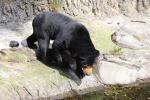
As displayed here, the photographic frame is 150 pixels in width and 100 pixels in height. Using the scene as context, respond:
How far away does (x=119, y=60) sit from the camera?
8578 mm

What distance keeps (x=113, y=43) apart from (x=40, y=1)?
6.41 ft

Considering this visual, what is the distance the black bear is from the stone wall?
192cm

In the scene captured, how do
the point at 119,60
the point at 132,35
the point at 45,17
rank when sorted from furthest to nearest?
the point at 132,35
the point at 119,60
the point at 45,17

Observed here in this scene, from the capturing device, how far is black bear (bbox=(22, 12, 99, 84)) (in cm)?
756

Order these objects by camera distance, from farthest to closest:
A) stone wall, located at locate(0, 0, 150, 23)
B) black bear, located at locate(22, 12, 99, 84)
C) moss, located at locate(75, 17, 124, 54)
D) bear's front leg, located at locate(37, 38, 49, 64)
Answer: stone wall, located at locate(0, 0, 150, 23)
moss, located at locate(75, 17, 124, 54)
bear's front leg, located at locate(37, 38, 49, 64)
black bear, located at locate(22, 12, 99, 84)

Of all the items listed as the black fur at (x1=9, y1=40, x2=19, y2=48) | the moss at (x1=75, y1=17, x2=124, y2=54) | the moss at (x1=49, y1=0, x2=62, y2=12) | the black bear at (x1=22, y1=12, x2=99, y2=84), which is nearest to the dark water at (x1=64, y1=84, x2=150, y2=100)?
the black bear at (x1=22, y1=12, x2=99, y2=84)

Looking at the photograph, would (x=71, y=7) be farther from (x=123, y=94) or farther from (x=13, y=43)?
(x=123, y=94)

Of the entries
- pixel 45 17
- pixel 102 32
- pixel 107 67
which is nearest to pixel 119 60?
pixel 107 67

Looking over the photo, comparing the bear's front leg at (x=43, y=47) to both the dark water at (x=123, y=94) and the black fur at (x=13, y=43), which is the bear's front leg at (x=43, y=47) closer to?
the black fur at (x=13, y=43)

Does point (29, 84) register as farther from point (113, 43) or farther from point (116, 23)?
point (116, 23)

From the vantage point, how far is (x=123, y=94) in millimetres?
7969

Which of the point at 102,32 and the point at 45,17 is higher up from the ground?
the point at 45,17

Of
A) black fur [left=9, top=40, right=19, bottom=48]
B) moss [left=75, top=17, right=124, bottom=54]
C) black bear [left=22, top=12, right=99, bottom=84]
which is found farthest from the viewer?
moss [left=75, top=17, right=124, bottom=54]

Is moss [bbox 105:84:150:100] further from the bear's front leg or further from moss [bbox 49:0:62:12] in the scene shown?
moss [bbox 49:0:62:12]
